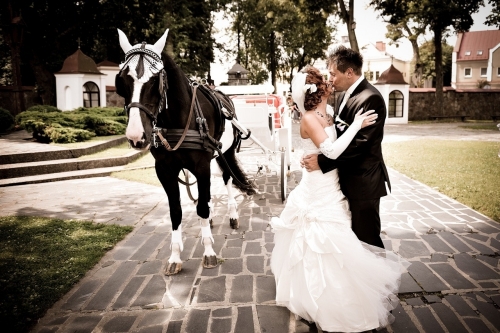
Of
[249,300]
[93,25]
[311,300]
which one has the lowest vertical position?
[249,300]

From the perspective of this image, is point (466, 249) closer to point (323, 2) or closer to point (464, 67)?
point (323, 2)

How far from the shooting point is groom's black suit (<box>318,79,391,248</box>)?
2.95 m

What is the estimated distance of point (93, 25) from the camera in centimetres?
2603

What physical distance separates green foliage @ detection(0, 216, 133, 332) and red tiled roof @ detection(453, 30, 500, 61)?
2794 inches

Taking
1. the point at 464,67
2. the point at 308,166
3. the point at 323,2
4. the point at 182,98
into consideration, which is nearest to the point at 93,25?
the point at 323,2

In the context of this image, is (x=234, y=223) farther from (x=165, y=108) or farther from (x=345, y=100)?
(x=345, y=100)

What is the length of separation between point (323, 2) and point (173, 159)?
919 inches

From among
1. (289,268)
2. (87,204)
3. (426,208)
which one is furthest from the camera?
(87,204)

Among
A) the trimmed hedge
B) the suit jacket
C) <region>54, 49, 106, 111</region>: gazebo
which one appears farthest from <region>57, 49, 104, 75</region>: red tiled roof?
the suit jacket

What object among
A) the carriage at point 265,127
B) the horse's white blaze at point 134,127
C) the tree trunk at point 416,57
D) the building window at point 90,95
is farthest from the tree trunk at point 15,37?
the tree trunk at point 416,57

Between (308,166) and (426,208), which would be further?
(426,208)

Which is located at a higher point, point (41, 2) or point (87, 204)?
point (41, 2)

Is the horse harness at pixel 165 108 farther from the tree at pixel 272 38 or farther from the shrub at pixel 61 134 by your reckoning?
the tree at pixel 272 38

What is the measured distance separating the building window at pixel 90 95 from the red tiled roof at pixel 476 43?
63.2 metres
